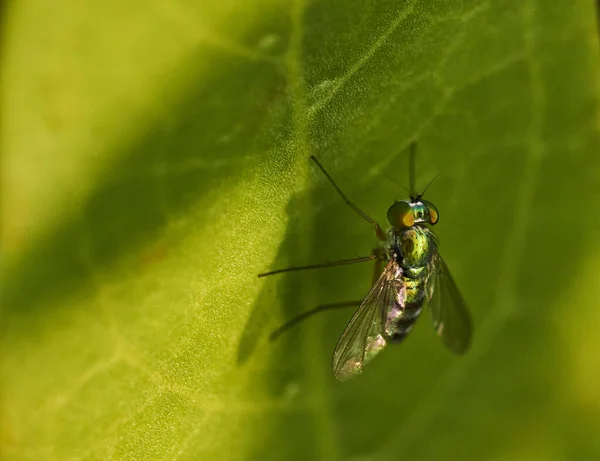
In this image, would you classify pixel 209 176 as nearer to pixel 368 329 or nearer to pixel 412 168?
pixel 412 168

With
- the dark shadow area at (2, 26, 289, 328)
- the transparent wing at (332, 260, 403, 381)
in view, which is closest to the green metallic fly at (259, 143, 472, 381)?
the transparent wing at (332, 260, 403, 381)

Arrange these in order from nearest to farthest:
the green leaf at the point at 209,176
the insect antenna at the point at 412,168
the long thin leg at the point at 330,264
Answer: the green leaf at the point at 209,176, the long thin leg at the point at 330,264, the insect antenna at the point at 412,168

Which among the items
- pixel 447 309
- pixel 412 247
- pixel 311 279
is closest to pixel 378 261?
pixel 412 247

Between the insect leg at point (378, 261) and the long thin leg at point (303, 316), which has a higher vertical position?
the insect leg at point (378, 261)

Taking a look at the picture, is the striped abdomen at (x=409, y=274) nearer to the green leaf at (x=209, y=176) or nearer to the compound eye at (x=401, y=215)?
the compound eye at (x=401, y=215)

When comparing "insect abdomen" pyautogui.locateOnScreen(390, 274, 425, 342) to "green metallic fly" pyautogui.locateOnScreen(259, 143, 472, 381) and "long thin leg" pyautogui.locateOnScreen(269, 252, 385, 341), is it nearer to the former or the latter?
"green metallic fly" pyautogui.locateOnScreen(259, 143, 472, 381)

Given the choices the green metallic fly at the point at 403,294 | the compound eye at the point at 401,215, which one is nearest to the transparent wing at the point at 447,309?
the green metallic fly at the point at 403,294

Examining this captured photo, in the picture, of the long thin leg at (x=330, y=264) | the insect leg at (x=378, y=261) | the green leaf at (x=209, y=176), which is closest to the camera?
the green leaf at (x=209, y=176)

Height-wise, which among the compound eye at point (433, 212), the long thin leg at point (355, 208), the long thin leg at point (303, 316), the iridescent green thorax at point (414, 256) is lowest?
the long thin leg at point (303, 316)

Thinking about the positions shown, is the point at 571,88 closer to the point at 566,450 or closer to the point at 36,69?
the point at 566,450
